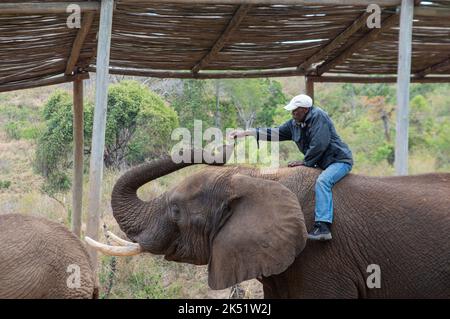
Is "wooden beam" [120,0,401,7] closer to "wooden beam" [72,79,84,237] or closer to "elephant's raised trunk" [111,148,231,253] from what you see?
"elephant's raised trunk" [111,148,231,253]

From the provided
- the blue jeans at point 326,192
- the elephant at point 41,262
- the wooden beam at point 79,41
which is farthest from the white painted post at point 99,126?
the blue jeans at point 326,192

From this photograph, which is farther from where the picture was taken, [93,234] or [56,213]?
[56,213]

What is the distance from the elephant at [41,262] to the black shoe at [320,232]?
5.61ft

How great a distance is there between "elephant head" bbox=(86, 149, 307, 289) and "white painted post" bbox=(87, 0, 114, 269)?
3.94 feet

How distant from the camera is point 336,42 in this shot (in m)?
10.3

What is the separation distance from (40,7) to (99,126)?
Answer: 1239 millimetres

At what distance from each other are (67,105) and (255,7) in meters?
7.65

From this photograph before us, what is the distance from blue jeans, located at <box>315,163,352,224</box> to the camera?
6090 mm

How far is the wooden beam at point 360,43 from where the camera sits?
9.20m

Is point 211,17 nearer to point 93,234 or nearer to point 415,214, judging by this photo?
point 93,234

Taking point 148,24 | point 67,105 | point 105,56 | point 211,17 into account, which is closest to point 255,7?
point 211,17

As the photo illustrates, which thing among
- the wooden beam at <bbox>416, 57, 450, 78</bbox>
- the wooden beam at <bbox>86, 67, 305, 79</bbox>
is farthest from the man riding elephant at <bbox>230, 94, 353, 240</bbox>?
the wooden beam at <bbox>416, 57, 450, 78</bbox>

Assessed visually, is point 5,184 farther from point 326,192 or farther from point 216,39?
point 326,192

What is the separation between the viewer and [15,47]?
30.7 feet
